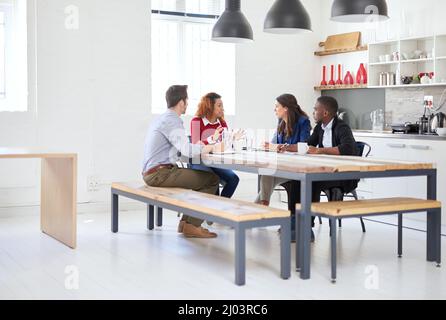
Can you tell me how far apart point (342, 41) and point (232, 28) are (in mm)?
2558

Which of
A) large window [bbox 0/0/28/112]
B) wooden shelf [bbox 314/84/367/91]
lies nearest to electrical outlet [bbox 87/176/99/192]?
large window [bbox 0/0/28/112]

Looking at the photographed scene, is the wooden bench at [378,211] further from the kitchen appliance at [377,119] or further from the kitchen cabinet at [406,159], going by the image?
the kitchen appliance at [377,119]

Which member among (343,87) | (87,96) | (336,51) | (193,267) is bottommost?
(193,267)

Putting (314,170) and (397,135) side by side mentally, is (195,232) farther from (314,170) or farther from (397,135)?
(397,135)

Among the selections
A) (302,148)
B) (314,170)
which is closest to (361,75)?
(302,148)

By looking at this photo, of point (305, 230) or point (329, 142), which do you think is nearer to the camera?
point (305, 230)

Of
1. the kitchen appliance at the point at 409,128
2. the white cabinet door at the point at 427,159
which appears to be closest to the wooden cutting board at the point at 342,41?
the kitchen appliance at the point at 409,128

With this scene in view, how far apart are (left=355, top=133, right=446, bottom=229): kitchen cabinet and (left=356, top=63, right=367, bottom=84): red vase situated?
2.98ft

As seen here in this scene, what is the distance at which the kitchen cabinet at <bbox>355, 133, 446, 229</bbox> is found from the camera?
19.6 feet

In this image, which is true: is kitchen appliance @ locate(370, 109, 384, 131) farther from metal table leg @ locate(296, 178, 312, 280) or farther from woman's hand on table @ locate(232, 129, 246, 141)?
→ metal table leg @ locate(296, 178, 312, 280)

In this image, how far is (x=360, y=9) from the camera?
451 centimetres

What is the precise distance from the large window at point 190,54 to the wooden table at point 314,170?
2.76m

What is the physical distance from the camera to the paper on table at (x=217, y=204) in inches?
156
